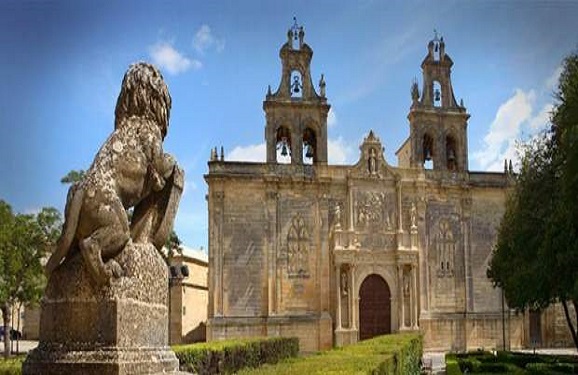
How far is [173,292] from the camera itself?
31547 millimetres

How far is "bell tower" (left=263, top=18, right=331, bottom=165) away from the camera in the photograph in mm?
32844

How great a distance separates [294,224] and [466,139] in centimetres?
1037

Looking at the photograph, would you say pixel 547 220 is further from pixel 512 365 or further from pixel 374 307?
pixel 374 307

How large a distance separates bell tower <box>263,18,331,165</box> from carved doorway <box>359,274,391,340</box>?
6414mm

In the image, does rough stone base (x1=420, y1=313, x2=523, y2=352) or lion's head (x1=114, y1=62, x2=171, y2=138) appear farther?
rough stone base (x1=420, y1=313, x2=523, y2=352)

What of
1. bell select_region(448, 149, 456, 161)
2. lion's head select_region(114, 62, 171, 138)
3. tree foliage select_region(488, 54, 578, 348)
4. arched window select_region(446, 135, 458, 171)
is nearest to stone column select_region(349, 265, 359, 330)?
tree foliage select_region(488, 54, 578, 348)

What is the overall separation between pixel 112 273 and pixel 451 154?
32.5 metres

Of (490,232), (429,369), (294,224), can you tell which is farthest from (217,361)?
(490,232)

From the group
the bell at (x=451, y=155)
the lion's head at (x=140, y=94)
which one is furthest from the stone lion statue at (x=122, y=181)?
the bell at (x=451, y=155)

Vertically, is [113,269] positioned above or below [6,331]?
above

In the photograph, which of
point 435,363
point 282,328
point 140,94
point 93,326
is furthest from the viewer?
point 282,328

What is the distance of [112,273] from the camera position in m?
4.81

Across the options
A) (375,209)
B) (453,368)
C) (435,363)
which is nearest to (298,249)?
(375,209)

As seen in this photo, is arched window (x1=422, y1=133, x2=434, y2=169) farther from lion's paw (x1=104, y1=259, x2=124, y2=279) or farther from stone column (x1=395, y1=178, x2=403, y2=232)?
lion's paw (x1=104, y1=259, x2=124, y2=279)
